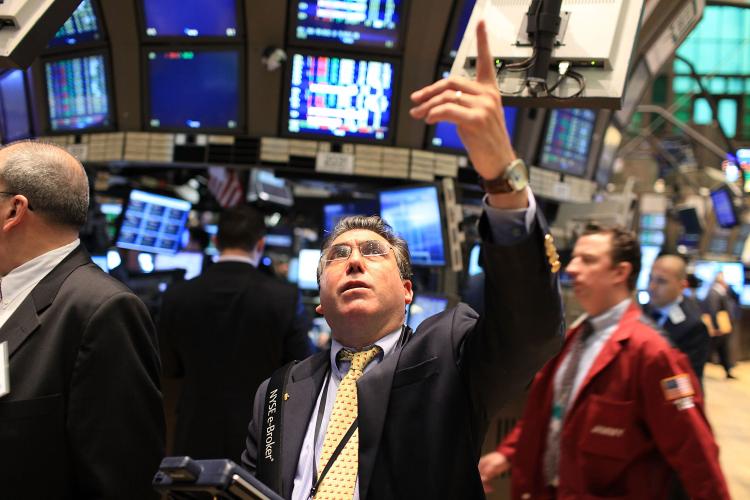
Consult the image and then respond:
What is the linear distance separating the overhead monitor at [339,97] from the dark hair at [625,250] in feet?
9.51

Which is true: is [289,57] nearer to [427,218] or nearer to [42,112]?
[427,218]

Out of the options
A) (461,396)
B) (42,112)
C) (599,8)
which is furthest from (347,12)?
(461,396)

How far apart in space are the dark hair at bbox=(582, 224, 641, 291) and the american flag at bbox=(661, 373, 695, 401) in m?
0.59

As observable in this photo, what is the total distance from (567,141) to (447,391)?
18.0 ft

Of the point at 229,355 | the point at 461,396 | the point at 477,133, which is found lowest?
the point at 229,355

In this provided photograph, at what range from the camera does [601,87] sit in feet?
7.72

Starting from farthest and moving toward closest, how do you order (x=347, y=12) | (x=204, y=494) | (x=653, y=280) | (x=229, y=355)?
(x=347, y=12), (x=653, y=280), (x=229, y=355), (x=204, y=494)

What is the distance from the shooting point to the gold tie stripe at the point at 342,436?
190 cm

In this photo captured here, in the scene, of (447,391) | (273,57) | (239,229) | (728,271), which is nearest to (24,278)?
(447,391)

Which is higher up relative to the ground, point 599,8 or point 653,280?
point 599,8

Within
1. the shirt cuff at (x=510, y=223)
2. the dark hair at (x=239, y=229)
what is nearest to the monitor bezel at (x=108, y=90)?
the dark hair at (x=239, y=229)

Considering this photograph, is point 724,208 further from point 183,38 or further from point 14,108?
point 14,108

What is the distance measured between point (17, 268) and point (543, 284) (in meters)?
1.48

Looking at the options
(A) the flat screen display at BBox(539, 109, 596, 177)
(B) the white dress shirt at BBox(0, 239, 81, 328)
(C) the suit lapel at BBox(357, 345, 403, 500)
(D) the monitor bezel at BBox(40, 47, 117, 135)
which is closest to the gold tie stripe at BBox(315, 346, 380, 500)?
(C) the suit lapel at BBox(357, 345, 403, 500)
